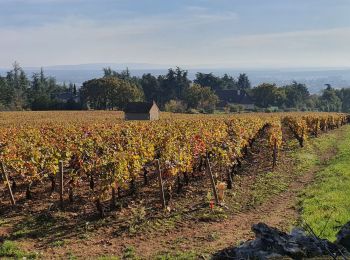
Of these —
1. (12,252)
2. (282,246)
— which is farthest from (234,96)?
(282,246)

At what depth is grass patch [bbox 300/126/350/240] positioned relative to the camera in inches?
501

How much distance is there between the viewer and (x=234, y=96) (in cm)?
15275


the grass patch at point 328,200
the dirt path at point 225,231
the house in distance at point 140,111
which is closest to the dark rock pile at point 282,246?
the grass patch at point 328,200

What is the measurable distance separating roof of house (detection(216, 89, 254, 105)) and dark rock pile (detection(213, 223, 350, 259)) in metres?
136

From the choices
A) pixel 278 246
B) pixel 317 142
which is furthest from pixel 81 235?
pixel 317 142

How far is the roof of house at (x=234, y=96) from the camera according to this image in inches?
5684

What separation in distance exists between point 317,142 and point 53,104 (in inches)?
3053

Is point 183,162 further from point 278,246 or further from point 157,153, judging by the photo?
point 278,246

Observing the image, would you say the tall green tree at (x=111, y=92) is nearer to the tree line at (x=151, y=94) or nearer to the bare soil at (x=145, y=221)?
the tree line at (x=151, y=94)

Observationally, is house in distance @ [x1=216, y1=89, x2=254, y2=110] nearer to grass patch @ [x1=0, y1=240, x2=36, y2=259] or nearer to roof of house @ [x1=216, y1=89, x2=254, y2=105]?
roof of house @ [x1=216, y1=89, x2=254, y2=105]

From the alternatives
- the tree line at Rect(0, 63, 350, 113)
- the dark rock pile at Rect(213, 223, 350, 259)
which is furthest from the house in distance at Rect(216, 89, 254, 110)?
the dark rock pile at Rect(213, 223, 350, 259)

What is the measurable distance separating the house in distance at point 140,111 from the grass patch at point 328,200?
45523mm

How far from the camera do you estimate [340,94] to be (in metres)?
167

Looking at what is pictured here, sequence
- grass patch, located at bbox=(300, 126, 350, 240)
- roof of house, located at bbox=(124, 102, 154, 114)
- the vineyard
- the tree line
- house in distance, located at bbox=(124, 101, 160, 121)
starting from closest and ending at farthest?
grass patch, located at bbox=(300, 126, 350, 240)
the vineyard
house in distance, located at bbox=(124, 101, 160, 121)
roof of house, located at bbox=(124, 102, 154, 114)
the tree line
